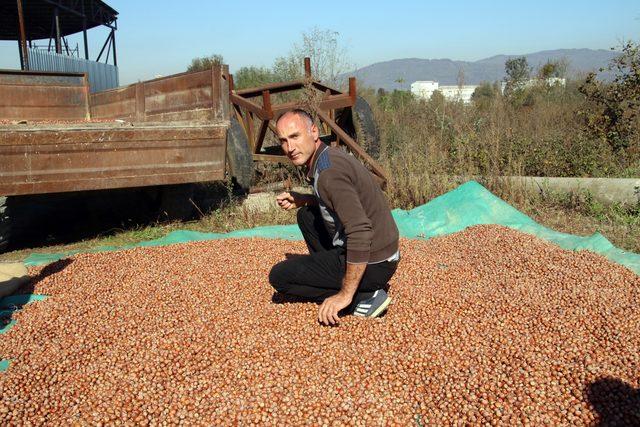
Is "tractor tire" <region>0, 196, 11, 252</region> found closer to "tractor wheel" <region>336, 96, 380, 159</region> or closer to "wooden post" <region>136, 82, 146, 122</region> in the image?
"wooden post" <region>136, 82, 146, 122</region>

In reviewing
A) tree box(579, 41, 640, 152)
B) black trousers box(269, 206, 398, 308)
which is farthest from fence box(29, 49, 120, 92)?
black trousers box(269, 206, 398, 308)

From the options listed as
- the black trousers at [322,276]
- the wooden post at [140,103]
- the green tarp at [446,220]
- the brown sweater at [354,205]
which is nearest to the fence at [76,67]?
the wooden post at [140,103]

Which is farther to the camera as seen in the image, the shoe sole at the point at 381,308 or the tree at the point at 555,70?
the tree at the point at 555,70

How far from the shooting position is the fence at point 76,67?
1501 cm

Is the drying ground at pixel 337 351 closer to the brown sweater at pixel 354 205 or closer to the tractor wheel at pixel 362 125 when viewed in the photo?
the brown sweater at pixel 354 205

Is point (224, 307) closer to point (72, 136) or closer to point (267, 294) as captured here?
point (267, 294)

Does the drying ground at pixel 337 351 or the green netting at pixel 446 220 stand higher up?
the green netting at pixel 446 220

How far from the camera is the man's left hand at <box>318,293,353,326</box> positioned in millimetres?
2627

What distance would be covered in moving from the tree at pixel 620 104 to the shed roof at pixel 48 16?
16.9 m

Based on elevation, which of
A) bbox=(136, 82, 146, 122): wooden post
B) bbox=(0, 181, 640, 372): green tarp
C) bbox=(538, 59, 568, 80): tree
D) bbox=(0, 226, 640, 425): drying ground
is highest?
bbox=(538, 59, 568, 80): tree

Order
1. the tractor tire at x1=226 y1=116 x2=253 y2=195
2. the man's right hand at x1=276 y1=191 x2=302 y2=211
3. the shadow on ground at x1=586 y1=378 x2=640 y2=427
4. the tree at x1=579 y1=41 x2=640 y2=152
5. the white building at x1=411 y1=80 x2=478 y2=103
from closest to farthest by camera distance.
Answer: the shadow on ground at x1=586 y1=378 x2=640 y2=427, the man's right hand at x1=276 y1=191 x2=302 y2=211, the tractor tire at x1=226 y1=116 x2=253 y2=195, the tree at x1=579 y1=41 x2=640 y2=152, the white building at x1=411 y1=80 x2=478 y2=103

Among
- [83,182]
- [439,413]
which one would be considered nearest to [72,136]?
[83,182]

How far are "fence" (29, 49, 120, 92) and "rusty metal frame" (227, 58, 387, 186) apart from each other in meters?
8.12

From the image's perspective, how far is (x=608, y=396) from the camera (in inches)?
86.5
